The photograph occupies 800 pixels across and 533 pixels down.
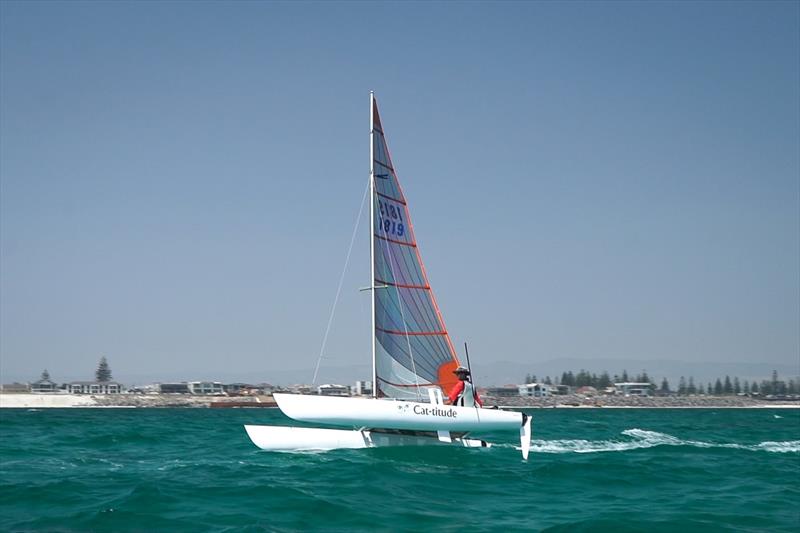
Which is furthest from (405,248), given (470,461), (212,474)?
(212,474)

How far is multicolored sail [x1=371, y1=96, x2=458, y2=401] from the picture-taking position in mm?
26078

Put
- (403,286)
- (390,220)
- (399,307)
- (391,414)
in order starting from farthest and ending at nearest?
(390,220), (403,286), (399,307), (391,414)

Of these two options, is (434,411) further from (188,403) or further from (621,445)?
(188,403)

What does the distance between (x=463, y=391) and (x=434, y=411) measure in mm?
1892

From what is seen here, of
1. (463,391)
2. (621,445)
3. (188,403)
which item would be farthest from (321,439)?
(188,403)

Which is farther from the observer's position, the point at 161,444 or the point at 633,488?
the point at 161,444

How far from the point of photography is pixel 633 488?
64.8 ft

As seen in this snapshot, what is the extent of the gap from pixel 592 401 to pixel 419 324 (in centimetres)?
16251

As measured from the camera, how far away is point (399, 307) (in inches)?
1047

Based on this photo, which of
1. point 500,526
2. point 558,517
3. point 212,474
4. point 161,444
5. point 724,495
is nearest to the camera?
point 500,526

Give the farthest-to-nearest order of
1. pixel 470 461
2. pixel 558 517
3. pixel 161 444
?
pixel 161 444
pixel 470 461
pixel 558 517

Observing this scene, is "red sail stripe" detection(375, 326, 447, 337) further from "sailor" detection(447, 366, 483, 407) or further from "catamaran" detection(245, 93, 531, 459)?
"sailor" detection(447, 366, 483, 407)

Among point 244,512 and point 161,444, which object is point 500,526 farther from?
point 161,444

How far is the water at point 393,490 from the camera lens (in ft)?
48.5
